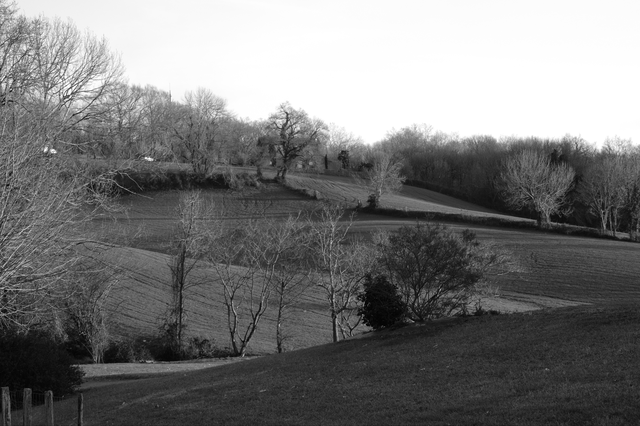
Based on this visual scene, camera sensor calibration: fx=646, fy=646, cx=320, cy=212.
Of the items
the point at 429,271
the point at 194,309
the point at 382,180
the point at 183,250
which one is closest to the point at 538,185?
the point at 382,180

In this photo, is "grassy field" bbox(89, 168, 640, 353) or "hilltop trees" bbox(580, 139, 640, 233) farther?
"hilltop trees" bbox(580, 139, 640, 233)

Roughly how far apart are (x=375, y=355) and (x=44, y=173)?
12502 mm

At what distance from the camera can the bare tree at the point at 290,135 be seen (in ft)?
379

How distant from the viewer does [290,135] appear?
11631 centimetres

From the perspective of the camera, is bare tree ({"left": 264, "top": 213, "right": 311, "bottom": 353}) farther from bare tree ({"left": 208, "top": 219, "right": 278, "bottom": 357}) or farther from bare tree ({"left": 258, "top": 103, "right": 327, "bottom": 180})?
bare tree ({"left": 258, "top": 103, "right": 327, "bottom": 180})

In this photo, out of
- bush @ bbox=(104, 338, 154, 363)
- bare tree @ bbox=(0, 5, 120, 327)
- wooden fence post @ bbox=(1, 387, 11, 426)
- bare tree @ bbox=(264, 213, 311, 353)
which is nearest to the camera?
wooden fence post @ bbox=(1, 387, 11, 426)

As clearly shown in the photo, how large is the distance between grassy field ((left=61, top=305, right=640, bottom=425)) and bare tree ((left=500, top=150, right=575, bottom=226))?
7666 centimetres

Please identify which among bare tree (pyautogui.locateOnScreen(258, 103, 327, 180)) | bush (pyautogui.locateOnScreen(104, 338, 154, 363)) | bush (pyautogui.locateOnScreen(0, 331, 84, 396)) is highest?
bare tree (pyautogui.locateOnScreen(258, 103, 327, 180))

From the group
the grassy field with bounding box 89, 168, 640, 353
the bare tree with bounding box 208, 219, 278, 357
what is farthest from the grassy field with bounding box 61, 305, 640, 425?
the bare tree with bounding box 208, 219, 278, 357

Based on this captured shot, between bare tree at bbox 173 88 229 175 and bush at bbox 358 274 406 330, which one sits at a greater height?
bare tree at bbox 173 88 229 175

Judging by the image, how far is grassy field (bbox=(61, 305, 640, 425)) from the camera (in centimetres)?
1241

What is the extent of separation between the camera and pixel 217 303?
5753 cm

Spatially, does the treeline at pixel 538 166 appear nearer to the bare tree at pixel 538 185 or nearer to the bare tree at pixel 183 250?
the bare tree at pixel 538 185

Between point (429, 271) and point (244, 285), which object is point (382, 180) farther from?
point (429, 271)
